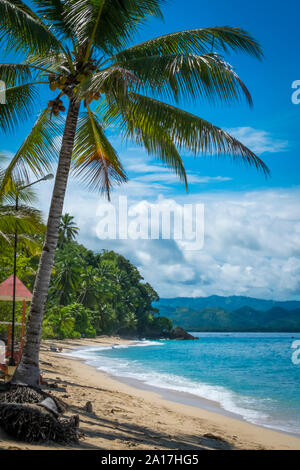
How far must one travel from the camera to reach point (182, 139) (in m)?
7.87

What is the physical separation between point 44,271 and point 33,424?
9.01 ft

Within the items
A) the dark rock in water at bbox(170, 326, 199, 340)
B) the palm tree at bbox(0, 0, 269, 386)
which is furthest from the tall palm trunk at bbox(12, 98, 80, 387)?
the dark rock in water at bbox(170, 326, 199, 340)

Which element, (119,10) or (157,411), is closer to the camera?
(119,10)

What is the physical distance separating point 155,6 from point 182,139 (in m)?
2.72

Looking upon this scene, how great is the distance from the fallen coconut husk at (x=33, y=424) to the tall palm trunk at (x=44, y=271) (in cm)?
144

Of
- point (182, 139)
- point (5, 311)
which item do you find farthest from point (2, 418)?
point (5, 311)

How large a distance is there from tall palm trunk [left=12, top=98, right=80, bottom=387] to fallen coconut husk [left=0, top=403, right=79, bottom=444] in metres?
1.44

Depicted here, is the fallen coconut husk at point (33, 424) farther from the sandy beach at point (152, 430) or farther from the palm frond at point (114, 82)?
the palm frond at point (114, 82)

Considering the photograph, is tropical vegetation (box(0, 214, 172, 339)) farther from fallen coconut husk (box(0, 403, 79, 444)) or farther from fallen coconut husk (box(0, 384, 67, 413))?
fallen coconut husk (box(0, 403, 79, 444))

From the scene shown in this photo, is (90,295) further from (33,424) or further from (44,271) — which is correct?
(33,424)

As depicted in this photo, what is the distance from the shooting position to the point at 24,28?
7.53 m

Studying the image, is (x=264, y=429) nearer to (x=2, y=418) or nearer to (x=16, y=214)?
(x=2, y=418)

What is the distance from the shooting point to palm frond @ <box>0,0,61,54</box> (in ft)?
24.3

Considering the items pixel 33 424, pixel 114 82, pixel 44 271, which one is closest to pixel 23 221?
pixel 44 271
